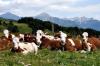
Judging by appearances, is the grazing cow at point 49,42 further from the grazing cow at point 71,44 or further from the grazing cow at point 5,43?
the grazing cow at point 5,43

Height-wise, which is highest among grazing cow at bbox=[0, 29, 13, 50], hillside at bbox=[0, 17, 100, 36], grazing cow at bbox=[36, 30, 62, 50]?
grazing cow at bbox=[36, 30, 62, 50]

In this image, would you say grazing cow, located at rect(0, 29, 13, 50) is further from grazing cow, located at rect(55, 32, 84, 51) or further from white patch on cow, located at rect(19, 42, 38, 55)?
white patch on cow, located at rect(19, 42, 38, 55)

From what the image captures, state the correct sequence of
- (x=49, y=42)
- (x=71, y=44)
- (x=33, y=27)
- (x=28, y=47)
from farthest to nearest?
Answer: (x=33, y=27) → (x=49, y=42) → (x=71, y=44) → (x=28, y=47)

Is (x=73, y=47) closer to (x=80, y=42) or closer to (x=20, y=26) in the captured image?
(x=80, y=42)

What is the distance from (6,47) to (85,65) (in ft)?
56.1

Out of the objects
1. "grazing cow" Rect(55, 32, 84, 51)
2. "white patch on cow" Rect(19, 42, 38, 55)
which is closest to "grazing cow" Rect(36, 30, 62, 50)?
"grazing cow" Rect(55, 32, 84, 51)

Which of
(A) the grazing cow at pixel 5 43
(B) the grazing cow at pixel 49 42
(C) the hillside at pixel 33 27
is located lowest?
(C) the hillside at pixel 33 27

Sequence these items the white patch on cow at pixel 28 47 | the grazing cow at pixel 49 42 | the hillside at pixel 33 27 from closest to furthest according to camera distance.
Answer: the white patch on cow at pixel 28 47, the grazing cow at pixel 49 42, the hillside at pixel 33 27

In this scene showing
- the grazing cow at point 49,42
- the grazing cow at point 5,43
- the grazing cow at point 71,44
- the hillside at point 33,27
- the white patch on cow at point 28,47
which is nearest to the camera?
the white patch on cow at point 28,47

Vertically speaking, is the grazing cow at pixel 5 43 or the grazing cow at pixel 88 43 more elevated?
the grazing cow at pixel 88 43

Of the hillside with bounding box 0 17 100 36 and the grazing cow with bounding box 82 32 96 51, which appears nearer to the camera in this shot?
the grazing cow with bounding box 82 32 96 51

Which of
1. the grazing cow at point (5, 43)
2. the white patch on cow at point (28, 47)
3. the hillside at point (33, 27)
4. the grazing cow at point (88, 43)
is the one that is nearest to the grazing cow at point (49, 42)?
the grazing cow at point (88, 43)

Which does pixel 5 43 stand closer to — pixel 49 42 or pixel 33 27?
pixel 49 42

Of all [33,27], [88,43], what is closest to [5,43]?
[88,43]
